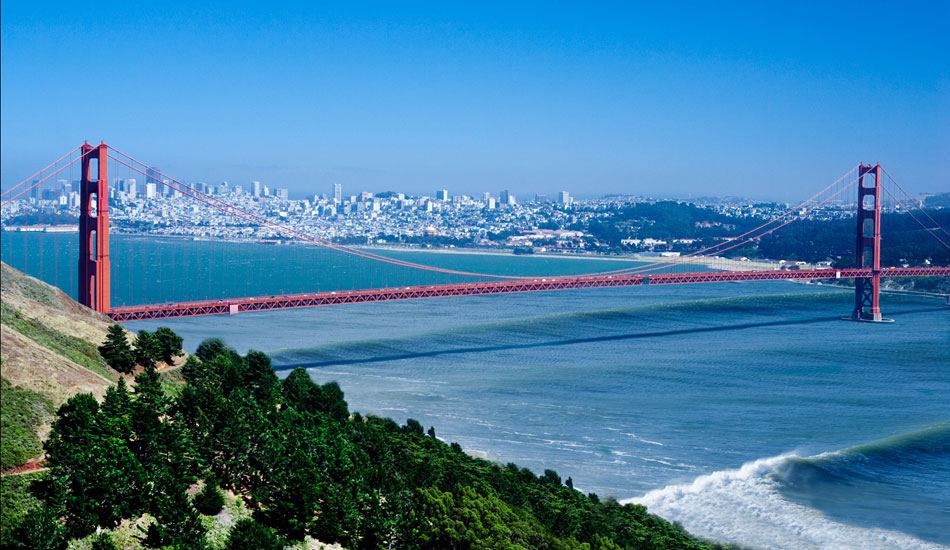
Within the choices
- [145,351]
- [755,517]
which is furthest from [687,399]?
[145,351]

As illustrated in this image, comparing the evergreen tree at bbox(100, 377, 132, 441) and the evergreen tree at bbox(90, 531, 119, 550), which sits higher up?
the evergreen tree at bbox(100, 377, 132, 441)

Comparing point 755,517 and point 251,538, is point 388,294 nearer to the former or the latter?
point 755,517

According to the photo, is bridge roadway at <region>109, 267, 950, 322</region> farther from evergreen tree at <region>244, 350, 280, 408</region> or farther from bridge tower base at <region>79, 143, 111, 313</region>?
evergreen tree at <region>244, 350, 280, 408</region>

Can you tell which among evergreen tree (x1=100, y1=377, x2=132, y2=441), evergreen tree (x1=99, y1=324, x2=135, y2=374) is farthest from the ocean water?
evergreen tree (x1=100, y1=377, x2=132, y2=441)

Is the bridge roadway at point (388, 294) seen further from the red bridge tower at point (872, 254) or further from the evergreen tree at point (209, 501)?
the evergreen tree at point (209, 501)

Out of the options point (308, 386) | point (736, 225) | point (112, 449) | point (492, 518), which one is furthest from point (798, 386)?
point (736, 225)

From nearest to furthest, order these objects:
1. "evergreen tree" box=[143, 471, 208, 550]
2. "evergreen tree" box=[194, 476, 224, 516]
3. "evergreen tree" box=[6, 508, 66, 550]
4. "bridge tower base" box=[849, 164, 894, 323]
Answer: "evergreen tree" box=[6, 508, 66, 550]
"evergreen tree" box=[143, 471, 208, 550]
"evergreen tree" box=[194, 476, 224, 516]
"bridge tower base" box=[849, 164, 894, 323]
